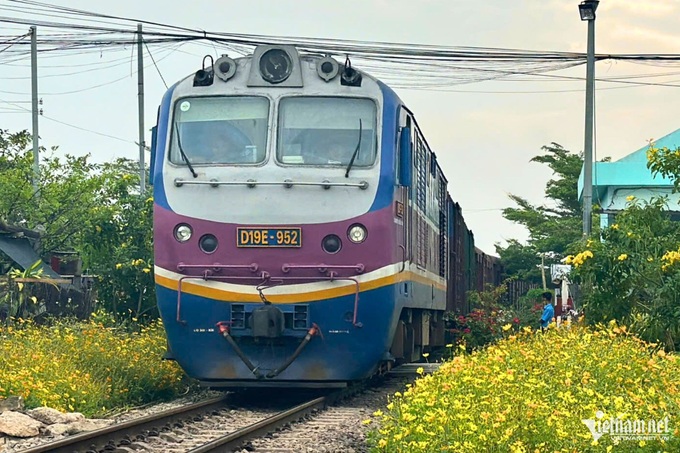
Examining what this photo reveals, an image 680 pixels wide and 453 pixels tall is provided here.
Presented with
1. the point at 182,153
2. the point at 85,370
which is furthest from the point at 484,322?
the point at 182,153

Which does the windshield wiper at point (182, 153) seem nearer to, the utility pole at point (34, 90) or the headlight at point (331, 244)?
the headlight at point (331, 244)

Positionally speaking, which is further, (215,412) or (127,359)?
(127,359)

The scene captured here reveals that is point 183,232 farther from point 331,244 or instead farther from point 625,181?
point 625,181

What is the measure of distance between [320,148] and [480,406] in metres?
4.58

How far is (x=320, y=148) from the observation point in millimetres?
11680

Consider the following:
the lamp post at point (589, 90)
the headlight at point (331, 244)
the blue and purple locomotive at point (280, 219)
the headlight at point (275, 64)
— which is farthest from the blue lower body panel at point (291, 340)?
the lamp post at point (589, 90)

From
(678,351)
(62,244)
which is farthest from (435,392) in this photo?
(62,244)

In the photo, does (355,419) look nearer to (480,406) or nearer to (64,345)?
(480,406)

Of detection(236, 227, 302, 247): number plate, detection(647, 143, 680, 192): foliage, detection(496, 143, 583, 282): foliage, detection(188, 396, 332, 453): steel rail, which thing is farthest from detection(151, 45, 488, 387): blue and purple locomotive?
detection(496, 143, 583, 282): foliage

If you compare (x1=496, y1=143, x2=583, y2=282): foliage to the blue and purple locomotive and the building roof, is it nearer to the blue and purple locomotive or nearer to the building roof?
the building roof

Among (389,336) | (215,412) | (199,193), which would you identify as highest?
(199,193)

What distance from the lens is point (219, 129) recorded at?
11.8 meters

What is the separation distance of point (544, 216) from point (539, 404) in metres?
41.5

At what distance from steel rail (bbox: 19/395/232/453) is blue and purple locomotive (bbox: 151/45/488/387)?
0.78 m
